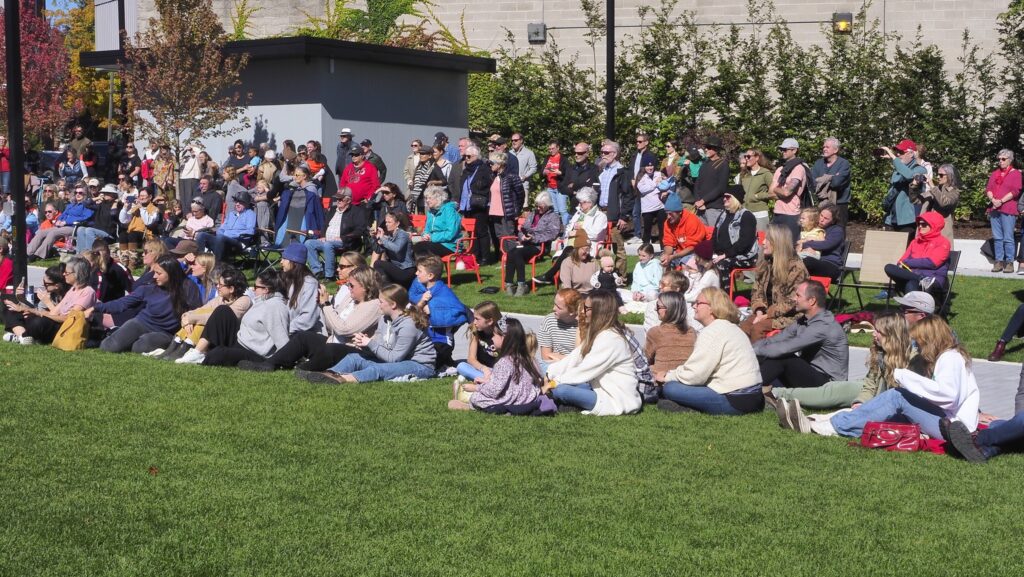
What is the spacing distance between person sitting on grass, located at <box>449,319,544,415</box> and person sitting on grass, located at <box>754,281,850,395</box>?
85.4 inches

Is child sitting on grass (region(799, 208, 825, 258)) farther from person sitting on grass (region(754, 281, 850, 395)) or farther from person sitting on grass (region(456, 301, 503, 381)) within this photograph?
person sitting on grass (region(456, 301, 503, 381))

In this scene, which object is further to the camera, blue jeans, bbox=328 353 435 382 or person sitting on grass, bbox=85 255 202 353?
person sitting on grass, bbox=85 255 202 353

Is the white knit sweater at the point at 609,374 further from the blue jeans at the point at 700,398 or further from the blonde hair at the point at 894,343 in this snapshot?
the blonde hair at the point at 894,343

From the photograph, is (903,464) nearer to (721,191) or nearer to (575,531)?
(575,531)

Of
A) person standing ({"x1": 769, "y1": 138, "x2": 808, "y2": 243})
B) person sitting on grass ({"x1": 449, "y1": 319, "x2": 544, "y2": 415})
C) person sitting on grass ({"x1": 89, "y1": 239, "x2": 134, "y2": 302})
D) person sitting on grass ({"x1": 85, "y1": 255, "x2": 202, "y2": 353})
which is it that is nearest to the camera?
person sitting on grass ({"x1": 449, "y1": 319, "x2": 544, "y2": 415})

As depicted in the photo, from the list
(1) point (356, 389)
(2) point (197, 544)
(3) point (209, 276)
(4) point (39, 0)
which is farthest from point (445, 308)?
(4) point (39, 0)

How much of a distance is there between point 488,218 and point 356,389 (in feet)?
28.5

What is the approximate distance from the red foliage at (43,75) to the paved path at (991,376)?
26936mm

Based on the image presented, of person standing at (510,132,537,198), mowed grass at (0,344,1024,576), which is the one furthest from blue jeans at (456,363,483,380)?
person standing at (510,132,537,198)

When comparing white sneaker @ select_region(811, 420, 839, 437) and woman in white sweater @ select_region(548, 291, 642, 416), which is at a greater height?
woman in white sweater @ select_region(548, 291, 642, 416)

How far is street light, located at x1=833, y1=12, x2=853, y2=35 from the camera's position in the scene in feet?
89.4

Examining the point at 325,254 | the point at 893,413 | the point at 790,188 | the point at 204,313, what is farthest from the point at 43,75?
the point at 893,413

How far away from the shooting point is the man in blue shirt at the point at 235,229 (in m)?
20.3

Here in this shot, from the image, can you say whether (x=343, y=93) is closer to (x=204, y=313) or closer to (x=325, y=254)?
(x=325, y=254)
